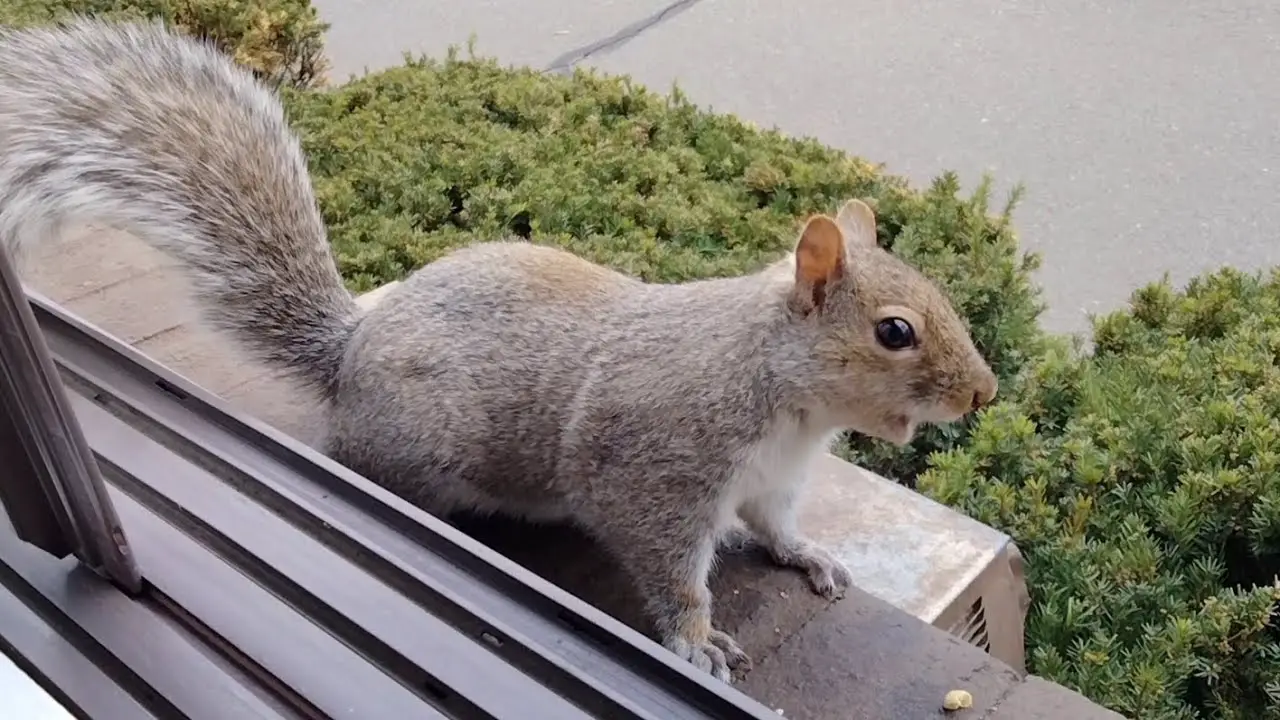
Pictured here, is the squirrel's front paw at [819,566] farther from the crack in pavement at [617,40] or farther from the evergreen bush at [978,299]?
the crack in pavement at [617,40]

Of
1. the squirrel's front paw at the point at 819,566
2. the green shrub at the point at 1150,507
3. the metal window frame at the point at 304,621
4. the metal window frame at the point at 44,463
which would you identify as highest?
the metal window frame at the point at 44,463

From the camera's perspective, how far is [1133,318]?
2096 mm

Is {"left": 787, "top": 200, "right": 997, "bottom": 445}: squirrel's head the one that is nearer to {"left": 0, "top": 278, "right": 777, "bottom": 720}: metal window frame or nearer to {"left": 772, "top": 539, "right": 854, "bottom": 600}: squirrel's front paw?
{"left": 772, "top": 539, "right": 854, "bottom": 600}: squirrel's front paw

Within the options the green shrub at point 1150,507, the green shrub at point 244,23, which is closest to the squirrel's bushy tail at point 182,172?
the green shrub at point 1150,507

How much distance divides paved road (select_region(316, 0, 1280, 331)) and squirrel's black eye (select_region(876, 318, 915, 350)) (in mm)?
1264

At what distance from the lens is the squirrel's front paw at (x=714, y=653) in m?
1.17

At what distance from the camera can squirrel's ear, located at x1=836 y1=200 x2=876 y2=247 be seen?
1.26m

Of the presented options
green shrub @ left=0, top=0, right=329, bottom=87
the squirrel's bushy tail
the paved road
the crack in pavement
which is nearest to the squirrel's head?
the squirrel's bushy tail

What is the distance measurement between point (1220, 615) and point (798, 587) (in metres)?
0.49

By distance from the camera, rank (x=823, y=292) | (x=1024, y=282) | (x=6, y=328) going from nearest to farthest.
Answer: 1. (x=6, y=328)
2. (x=823, y=292)
3. (x=1024, y=282)

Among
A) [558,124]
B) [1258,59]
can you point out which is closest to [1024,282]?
[558,124]

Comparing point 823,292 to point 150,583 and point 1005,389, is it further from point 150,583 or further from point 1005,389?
point 1005,389

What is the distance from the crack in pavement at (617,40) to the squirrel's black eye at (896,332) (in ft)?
7.48

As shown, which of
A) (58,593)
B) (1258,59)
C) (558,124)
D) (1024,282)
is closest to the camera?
(58,593)
